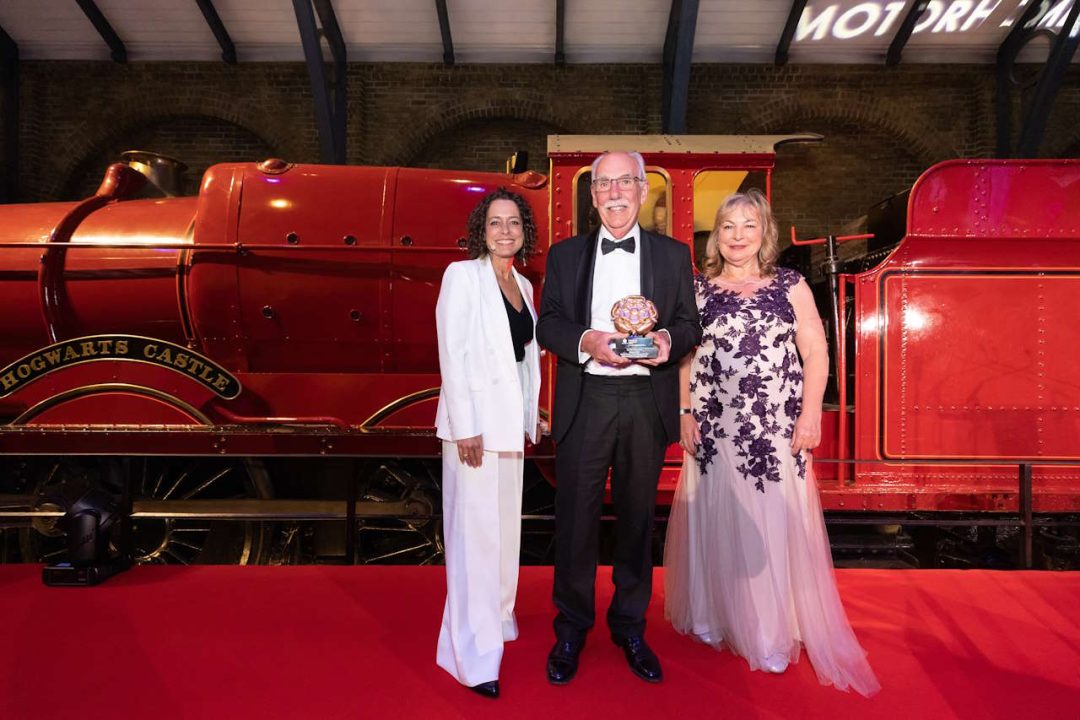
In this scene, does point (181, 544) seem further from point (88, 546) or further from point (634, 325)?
point (634, 325)

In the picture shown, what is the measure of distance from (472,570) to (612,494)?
1.76 feet

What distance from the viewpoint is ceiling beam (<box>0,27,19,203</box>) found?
9398 millimetres

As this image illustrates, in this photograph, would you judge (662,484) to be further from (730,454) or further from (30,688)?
(30,688)

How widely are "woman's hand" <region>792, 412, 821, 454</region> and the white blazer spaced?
102 cm

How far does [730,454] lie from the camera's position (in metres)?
2.26

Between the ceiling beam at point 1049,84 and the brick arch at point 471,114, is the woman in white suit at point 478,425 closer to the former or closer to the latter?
the brick arch at point 471,114

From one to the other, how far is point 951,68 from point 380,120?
30.2ft

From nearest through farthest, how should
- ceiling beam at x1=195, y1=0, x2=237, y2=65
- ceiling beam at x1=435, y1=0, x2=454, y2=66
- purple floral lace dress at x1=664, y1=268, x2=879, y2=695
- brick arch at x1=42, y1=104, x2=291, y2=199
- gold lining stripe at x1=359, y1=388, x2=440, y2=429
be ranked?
1. purple floral lace dress at x1=664, y1=268, x2=879, y2=695
2. gold lining stripe at x1=359, y1=388, x2=440, y2=429
3. ceiling beam at x1=435, y1=0, x2=454, y2=66
4. ceiling beam at x1=195, y1=0, x2=237, y2=65
5. brick arch at x1=42, y1=104, x2=291, y2=199

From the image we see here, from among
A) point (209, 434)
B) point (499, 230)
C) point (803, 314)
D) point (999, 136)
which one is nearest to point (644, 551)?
point (803, 314)

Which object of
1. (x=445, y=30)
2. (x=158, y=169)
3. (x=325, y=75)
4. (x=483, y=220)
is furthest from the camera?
(x=445, y=30)

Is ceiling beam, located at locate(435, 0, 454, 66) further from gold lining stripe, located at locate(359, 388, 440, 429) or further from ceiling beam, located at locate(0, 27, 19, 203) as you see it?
gold lining stripe, located at locate(359, 388, 440, 429)

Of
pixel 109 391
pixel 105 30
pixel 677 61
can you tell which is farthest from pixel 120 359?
pixel 105 30

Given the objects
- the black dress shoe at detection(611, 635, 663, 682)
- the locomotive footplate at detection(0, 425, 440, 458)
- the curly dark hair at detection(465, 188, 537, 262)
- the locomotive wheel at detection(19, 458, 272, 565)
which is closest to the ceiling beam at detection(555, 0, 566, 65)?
the locomotive footplate at detection(0, 425, 440, 458)

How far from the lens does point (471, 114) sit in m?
9.73
